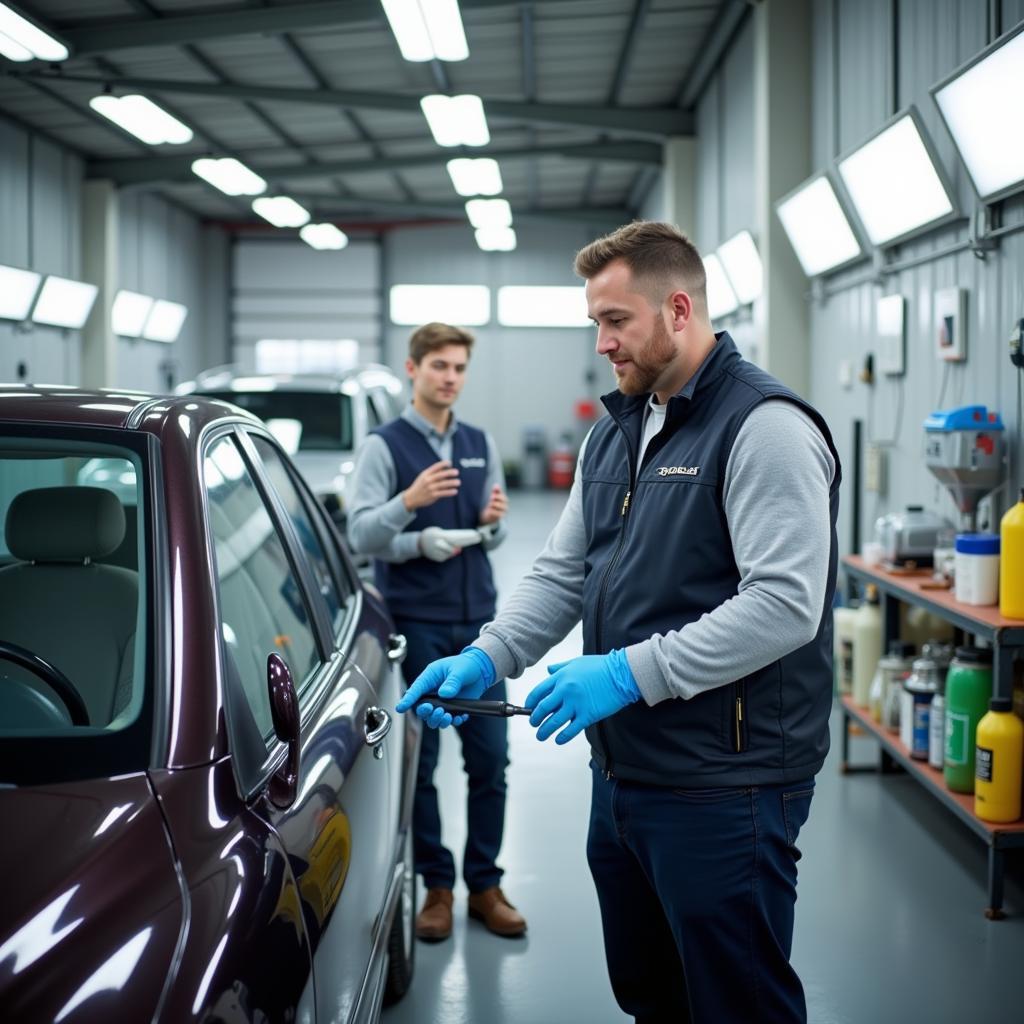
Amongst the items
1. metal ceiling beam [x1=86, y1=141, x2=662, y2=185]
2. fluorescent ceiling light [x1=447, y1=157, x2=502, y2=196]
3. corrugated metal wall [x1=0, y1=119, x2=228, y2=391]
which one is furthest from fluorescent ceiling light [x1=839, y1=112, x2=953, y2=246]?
corrugated metal wall [x1=0, y1=119, x2=228, y2=391]

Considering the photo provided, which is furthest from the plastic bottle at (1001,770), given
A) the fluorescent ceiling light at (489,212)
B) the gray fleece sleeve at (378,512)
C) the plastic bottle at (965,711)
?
the fluorescent ceiling light at (489,212)

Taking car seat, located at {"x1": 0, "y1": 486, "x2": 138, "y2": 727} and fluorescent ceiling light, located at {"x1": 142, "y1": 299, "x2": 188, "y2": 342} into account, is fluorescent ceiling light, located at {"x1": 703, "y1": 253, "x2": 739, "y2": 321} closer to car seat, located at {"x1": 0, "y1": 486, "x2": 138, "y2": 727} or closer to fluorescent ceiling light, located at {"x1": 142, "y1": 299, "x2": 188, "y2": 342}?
car seat, located at {"x1": 0, "y1": 486, "x2": 138, "y2": 727}

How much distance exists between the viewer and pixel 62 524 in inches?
71.9

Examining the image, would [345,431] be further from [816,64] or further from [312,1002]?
[312,1002]

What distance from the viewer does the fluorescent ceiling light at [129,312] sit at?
44.2 feet

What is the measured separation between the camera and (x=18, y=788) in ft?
4.18

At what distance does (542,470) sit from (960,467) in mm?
14951

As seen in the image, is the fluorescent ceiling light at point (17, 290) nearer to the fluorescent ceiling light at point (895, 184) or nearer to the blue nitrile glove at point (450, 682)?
the fluorescent ceiling light at point (895, 184)

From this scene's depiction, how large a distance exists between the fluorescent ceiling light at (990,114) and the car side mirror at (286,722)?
3158mm

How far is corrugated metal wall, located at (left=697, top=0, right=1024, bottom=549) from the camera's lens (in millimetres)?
4062

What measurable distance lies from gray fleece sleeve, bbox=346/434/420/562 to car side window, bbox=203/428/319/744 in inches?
20.3

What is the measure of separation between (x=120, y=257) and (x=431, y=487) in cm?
1243

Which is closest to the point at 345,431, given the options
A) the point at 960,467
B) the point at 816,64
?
the point at 816,64

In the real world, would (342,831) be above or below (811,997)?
above
